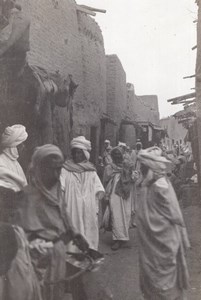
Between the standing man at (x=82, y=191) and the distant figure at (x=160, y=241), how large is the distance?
1604mm

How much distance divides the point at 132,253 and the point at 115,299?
79.0 inches

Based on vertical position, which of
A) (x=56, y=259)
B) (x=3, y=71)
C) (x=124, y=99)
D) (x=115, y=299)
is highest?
(x=124, y=99)

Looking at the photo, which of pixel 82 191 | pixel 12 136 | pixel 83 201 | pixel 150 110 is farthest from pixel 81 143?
pixel 150 110

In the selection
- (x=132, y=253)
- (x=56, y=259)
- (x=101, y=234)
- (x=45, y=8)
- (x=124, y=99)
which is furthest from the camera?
(x=124, y=99)

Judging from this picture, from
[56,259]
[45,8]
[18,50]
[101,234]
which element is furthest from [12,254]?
[45,8]

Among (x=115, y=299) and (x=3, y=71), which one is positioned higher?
(x=3, y=71)

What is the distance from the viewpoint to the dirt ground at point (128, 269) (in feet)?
16.1

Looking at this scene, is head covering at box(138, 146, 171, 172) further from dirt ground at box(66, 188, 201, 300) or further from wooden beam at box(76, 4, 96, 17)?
wooden beam at box(76, 4, 96, 17)

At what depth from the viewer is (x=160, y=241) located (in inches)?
150

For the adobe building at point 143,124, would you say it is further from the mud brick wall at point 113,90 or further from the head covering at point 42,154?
the head covering at point 42,154

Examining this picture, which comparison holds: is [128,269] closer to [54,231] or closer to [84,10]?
[54,231]

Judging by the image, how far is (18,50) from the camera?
525cm

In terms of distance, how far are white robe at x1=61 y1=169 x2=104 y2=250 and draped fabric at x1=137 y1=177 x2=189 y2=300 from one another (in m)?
1.62

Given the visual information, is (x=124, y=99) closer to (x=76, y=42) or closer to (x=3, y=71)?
(x=76, y=42)
